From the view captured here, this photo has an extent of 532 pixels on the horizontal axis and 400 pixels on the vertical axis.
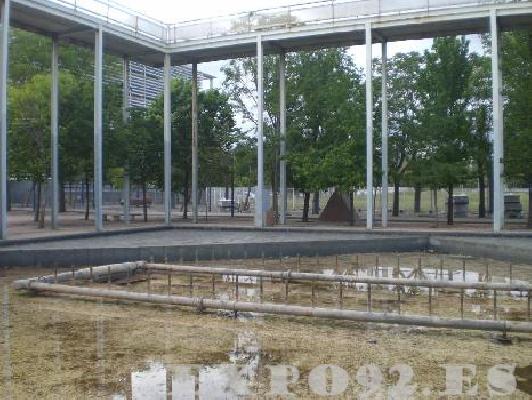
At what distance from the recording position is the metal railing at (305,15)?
24.0 metres

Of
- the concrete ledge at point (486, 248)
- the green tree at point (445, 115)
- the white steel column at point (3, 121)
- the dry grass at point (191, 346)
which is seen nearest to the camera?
the dry grass at point (191, 346)

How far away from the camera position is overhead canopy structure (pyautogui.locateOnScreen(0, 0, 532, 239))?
2291cm

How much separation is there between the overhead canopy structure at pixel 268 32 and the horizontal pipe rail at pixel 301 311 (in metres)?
9.86

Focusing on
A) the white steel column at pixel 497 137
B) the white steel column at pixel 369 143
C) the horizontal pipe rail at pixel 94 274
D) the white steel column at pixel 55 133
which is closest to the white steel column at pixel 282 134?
the white steel column at pixel 369 143

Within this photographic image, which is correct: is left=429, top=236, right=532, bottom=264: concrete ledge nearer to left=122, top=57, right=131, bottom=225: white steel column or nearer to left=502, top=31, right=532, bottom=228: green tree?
left=502, top=31, right=532, bottom=228: green tree

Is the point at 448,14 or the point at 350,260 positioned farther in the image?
the point at 448,14

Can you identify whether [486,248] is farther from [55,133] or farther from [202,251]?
[55,133]

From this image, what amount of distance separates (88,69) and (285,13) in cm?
1747

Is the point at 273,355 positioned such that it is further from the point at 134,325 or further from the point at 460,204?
the point at 460,204

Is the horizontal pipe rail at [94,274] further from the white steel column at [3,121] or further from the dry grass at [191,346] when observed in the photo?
the white steel column at [3,121]

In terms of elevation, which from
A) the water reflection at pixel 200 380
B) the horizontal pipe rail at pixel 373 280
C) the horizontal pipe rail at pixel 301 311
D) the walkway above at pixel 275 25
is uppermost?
the walkway above at pixel 275 25

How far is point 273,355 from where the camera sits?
7.61 meters

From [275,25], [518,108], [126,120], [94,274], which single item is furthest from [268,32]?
[94,274]

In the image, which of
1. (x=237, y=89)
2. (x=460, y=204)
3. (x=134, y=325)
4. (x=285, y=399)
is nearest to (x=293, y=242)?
(x=134, y=325)
